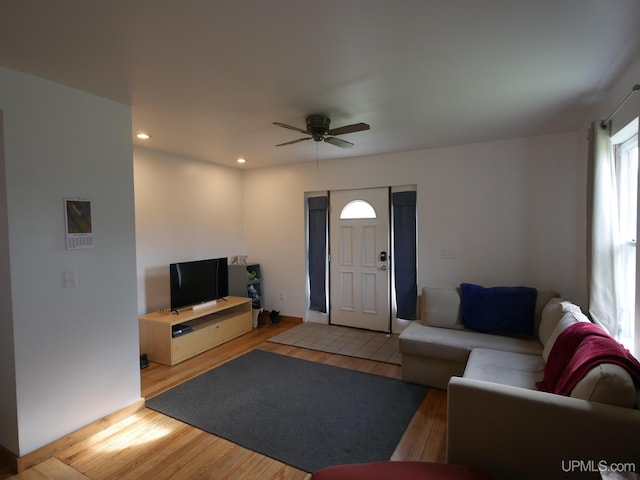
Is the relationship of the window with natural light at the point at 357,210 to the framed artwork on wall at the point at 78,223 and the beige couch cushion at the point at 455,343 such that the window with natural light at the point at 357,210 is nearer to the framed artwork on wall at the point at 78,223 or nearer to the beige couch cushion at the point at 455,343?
the beige couch cushion at the point at 455,343

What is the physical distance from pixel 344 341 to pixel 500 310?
1896 mm

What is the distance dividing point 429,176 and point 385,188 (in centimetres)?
60

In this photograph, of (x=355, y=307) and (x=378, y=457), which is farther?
(x=355, y=307)

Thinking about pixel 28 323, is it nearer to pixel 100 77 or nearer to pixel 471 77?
pixel 100 77

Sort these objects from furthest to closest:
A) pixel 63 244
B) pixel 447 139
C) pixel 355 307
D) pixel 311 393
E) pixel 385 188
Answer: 1. pixel 355 307
2. pixel 385 188
3. pixel 447 139
4. pixel 311 393
5. pixel 63 244

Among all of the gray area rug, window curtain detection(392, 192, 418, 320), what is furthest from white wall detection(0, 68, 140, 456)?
window curtain detection(392, 192, 418, 320)

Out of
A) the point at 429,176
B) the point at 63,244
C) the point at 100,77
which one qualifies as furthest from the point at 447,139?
the point at 63,244

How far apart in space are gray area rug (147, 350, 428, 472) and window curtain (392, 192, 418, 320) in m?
1.38

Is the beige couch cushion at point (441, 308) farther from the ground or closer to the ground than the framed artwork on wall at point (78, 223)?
closer to the ground

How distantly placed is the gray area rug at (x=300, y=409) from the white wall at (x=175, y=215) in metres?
1.48

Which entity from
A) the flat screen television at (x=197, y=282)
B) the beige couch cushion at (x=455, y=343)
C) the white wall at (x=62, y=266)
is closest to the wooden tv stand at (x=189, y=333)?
the flat screen television at (x=197, y=282)

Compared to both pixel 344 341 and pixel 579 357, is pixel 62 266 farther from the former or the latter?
pixel 579 357

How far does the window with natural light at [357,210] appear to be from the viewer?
4.67 meters

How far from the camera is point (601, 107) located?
104 inches
